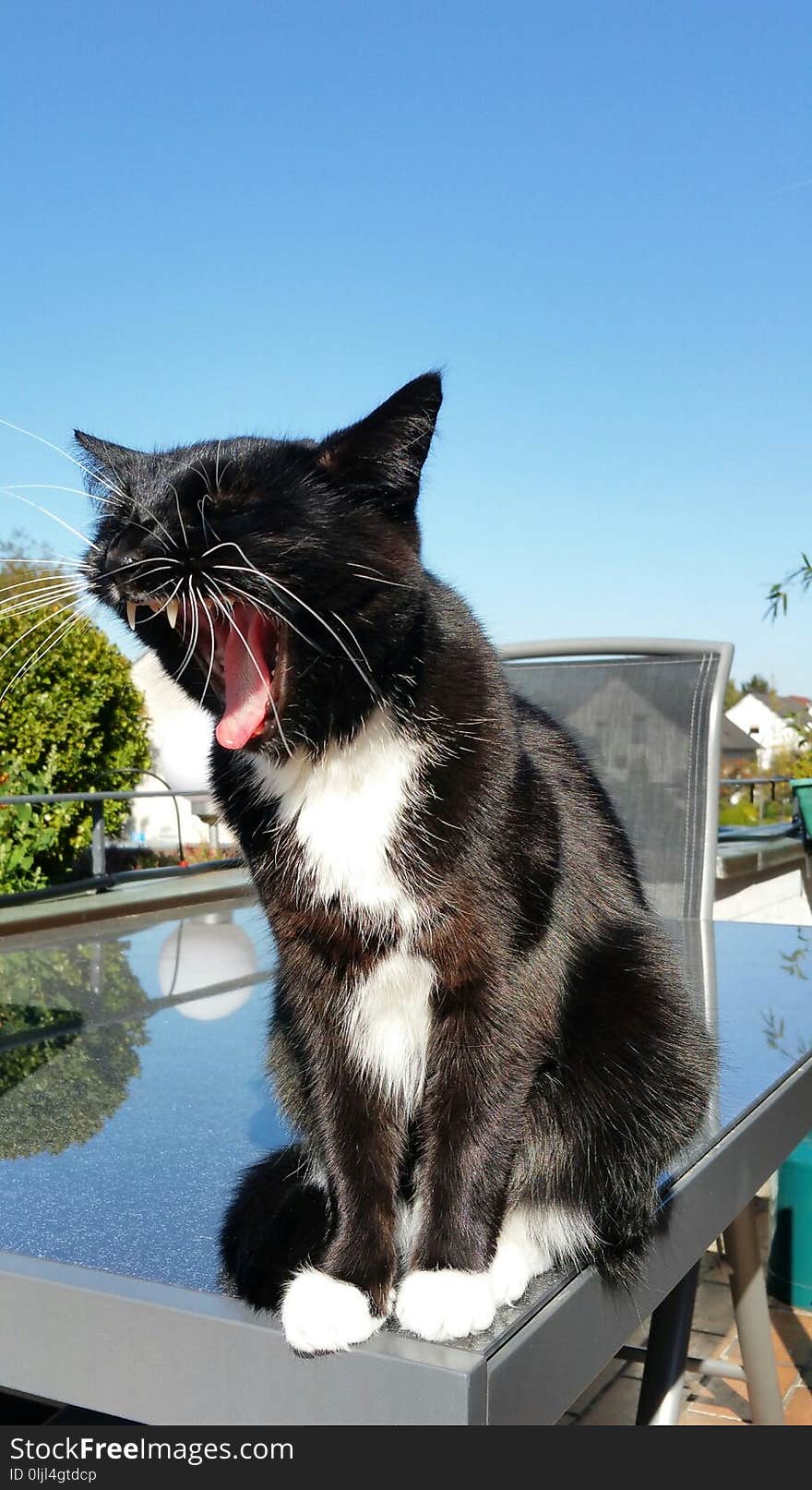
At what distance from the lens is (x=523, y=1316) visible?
77 centimetres

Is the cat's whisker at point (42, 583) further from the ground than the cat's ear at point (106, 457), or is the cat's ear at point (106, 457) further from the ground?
the cat's ear at point (106, 457)

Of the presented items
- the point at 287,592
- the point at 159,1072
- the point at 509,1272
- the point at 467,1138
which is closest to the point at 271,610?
the point at 287,592

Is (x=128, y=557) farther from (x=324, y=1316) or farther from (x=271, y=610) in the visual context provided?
(x=324, y=1316)

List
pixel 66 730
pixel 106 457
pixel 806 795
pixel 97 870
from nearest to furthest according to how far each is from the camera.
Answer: pixel 106 457
pixel 97 870
pixel 806 795
pixel 66 730

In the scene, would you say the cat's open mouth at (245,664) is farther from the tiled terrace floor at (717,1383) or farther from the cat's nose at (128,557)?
the tiled terrace floor at (717,1383)

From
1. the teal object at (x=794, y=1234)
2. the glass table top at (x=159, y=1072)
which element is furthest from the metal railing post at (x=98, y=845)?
the teal object at (x=794, y=1234)

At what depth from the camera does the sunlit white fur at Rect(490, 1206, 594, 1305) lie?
866 millimetres

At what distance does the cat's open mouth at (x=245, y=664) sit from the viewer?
84 centimetres

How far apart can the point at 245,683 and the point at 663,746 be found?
1746 mm

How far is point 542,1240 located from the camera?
903mm

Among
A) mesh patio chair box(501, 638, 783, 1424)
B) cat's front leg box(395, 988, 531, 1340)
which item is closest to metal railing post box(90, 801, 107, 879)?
mesh patio chair box(501, 638, 783, 1424)

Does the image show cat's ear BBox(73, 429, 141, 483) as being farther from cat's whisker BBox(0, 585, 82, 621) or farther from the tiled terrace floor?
the tiled terrace floor

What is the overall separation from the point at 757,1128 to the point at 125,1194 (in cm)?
65
